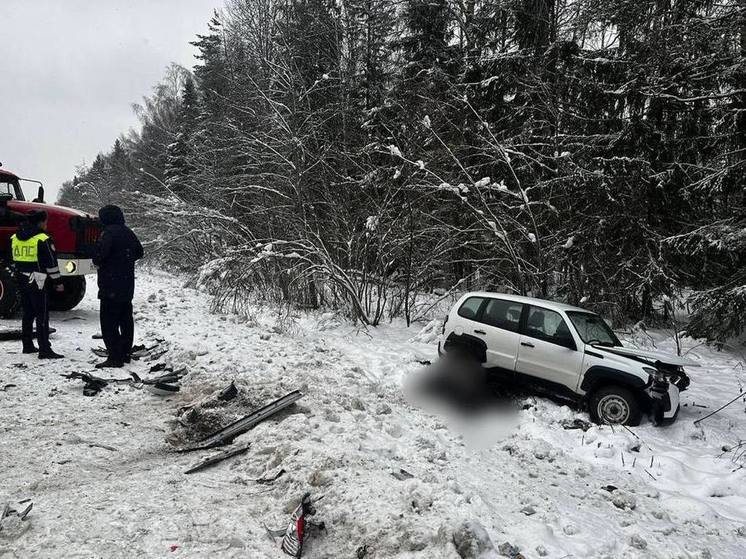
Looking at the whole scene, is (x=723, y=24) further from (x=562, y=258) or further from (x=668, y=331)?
(x=668, y=331)

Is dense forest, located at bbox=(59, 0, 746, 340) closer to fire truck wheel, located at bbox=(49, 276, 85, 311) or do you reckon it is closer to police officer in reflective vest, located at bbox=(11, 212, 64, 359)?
fire truck wheel, located at bbox=(49, 276, 85, 311)

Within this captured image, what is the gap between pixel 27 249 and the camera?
7.00 meters

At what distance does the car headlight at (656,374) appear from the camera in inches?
237

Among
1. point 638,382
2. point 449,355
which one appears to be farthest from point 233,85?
point 638,382

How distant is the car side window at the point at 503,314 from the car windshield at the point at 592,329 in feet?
2.58

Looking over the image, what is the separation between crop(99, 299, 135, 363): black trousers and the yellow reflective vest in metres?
1.33

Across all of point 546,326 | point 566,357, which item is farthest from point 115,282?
point 566,357

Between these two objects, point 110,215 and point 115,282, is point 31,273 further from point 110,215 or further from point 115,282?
point 110,215

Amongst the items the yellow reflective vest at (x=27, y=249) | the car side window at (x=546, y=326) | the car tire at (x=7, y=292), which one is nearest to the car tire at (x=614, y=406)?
the car side window at (x=546, y=326)

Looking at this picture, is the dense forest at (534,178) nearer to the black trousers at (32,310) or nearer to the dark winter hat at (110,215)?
the dark winter hat at (110,215)

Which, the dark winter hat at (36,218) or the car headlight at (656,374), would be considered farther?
the dark winter hat at (36,218)

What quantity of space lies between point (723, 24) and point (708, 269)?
541cm

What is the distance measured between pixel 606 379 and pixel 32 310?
831cm

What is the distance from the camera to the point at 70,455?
13.2 ft
